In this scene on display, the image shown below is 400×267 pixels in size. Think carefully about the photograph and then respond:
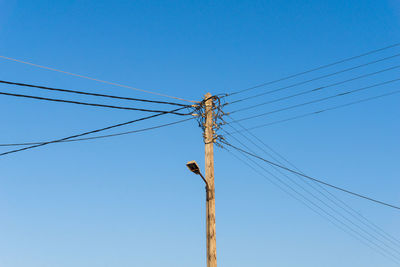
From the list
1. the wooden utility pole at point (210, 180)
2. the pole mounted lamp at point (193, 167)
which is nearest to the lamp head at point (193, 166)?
the pole mounted lamp at point (193, 167)

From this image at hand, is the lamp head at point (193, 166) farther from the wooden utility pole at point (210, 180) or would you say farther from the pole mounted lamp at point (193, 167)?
the wooden utility pole at point (210, 180)

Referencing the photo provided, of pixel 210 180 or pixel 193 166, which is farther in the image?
pixel 210 180

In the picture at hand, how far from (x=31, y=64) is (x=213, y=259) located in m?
7.56

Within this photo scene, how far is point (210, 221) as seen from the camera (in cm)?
1091

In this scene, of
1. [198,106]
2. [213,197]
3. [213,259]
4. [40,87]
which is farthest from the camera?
[198,106]

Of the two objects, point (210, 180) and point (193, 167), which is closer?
point (193, 167)

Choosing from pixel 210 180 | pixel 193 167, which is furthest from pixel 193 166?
pixel 210 180

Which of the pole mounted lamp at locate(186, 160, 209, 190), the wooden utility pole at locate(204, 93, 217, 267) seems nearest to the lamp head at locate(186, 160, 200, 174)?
the pole mounted lamp at locate(186, 160, 209, 190)

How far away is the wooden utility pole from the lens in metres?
10.5

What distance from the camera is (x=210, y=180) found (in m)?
11.6

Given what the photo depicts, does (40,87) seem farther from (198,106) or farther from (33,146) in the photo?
(198,106)

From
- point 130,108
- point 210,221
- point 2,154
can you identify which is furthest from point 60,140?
point 210,221

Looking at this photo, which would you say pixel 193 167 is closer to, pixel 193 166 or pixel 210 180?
pixel 193 166

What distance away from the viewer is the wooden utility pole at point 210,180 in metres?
10.5
